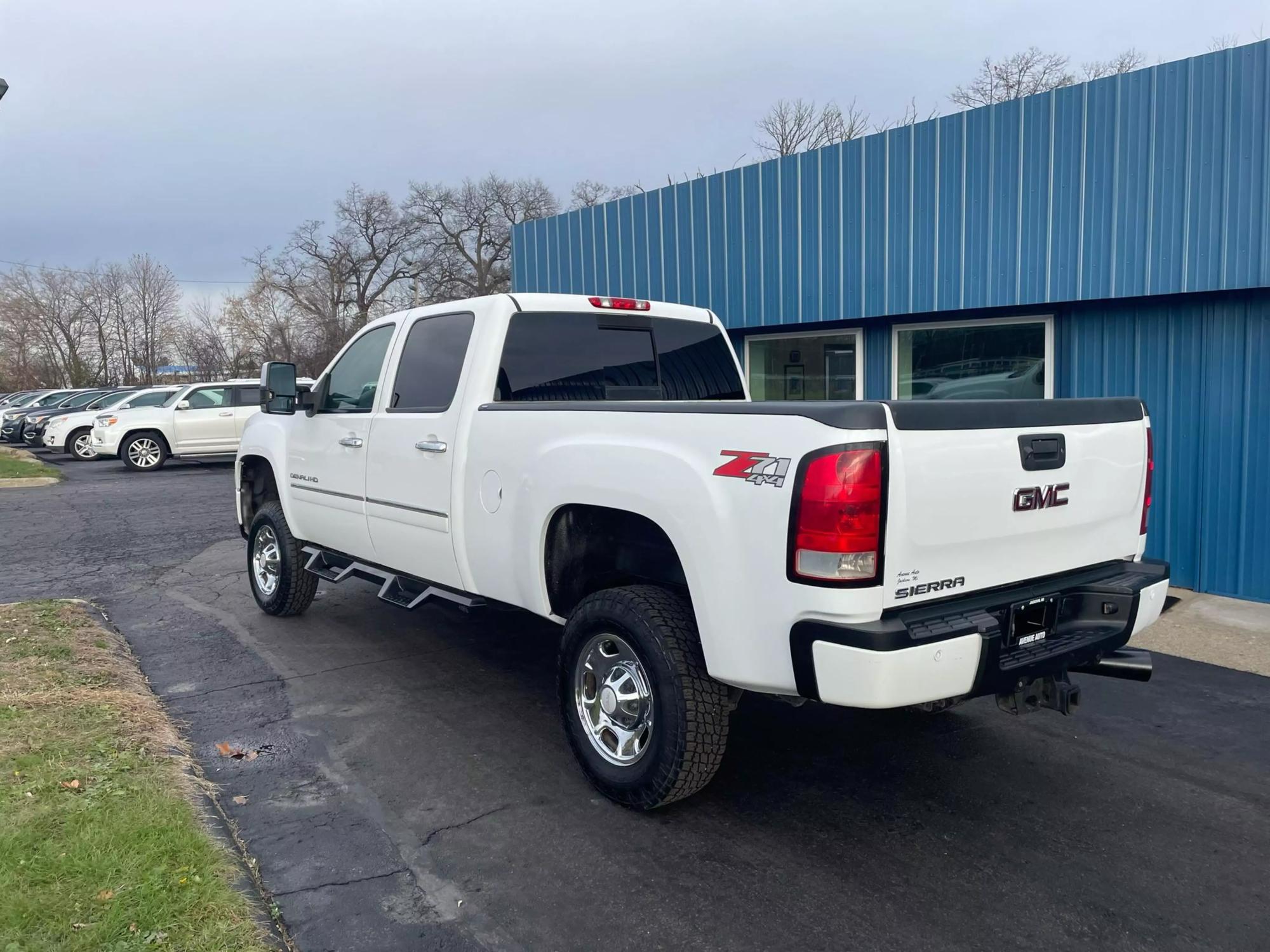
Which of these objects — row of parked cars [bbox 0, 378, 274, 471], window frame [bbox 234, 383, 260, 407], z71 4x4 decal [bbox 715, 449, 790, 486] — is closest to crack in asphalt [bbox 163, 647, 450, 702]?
z71 4x4 decal [bbox 715, 449, 790, 486]

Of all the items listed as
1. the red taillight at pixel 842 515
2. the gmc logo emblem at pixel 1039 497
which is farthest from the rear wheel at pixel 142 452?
the gmc logo emblem at pixel 1039 497

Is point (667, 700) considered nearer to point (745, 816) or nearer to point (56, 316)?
point (745, 816)

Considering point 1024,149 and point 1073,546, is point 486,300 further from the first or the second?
point 1024,149

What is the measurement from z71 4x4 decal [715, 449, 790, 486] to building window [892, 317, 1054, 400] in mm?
4816

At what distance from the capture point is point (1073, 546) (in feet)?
12.6

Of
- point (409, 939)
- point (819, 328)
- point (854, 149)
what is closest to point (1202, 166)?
point (854, 149)

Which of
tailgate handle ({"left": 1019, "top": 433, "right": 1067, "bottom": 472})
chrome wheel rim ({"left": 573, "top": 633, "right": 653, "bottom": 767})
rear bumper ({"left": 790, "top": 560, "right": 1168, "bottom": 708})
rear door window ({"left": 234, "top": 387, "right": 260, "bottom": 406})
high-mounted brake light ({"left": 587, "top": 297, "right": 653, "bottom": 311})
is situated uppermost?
high-mounted brake light ({"left": 587, "top": 297, "right": 653, "bottom": 311})

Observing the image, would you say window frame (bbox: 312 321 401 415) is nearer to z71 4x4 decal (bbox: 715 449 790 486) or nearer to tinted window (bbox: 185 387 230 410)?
z71 4x4 decal (bbox: 715 449 790 486)

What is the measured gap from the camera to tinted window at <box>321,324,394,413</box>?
5812mm

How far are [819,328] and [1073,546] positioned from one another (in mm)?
6090

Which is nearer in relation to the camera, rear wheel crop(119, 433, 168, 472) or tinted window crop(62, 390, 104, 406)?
rear wheel crop(119, 433, 168, 472)

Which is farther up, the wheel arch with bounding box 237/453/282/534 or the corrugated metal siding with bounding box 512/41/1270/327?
the corrugated metal siding with bounding box 512/41/1270/327

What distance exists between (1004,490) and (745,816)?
5.40 feet

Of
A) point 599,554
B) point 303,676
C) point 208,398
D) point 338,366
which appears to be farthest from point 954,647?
point 208,398
